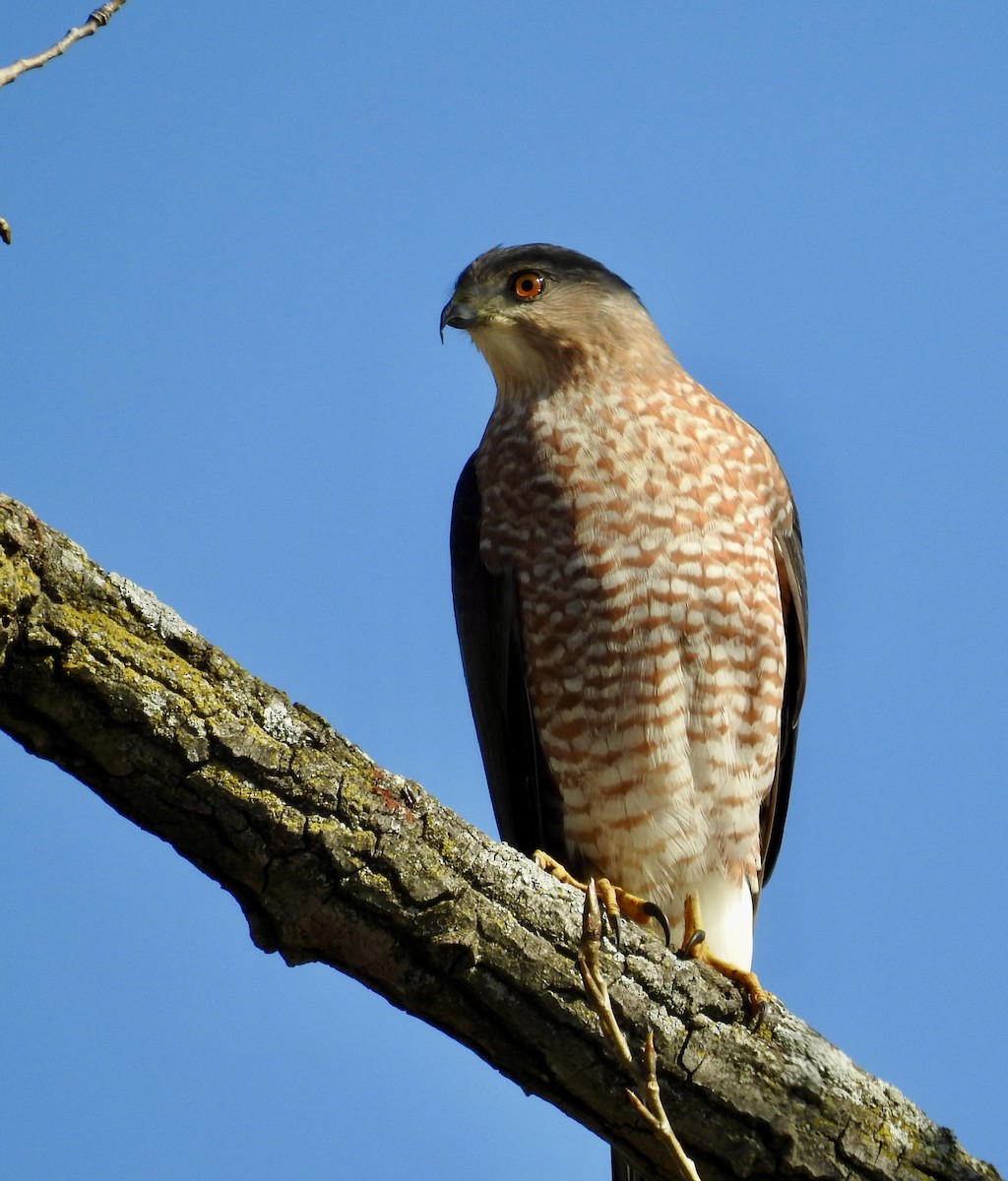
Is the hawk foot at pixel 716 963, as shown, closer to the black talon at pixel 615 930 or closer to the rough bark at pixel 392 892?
the rough bark at pixel 392 892

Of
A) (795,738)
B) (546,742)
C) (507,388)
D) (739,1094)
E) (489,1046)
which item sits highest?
(507,388)

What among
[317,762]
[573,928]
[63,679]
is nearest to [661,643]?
[573,928]

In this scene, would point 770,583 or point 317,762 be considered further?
point 770,583

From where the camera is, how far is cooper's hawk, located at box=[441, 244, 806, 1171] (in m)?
5.05

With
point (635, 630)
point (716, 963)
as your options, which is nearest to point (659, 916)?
point (716, 963)

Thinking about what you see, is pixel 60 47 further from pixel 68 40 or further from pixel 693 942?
pixel 693 942

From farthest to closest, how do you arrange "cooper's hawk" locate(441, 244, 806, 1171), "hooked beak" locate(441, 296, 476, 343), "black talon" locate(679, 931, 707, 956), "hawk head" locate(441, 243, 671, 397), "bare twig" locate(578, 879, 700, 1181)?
"hooked beak" locate(441, 296, 476, 343), "hawk head" locate(441, 243, 671, 397), "cooper's hawk" locate(441, 244, 806, 1171), "black talon" locate(679, 931, 707, 956), "bare twig" locate(578, 879, 700, 1181)

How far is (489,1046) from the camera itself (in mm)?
3375

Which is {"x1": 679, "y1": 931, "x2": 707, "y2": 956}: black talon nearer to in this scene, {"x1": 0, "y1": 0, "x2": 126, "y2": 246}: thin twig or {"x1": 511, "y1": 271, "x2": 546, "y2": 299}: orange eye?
{"x1": 511, "y1": 271, "x2": 546, "y2": 299}: orange eye

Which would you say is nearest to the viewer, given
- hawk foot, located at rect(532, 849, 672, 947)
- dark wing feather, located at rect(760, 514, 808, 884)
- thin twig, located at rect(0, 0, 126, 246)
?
thin twig, located at rect(0, 0, 126, 246)

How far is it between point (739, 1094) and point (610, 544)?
7.06ft

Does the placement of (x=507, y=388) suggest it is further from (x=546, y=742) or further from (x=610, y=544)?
(x=546, y=742)

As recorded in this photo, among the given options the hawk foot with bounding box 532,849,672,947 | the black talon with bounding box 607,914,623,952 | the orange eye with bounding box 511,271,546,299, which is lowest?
the black talon with bounding box 607,914,623,952

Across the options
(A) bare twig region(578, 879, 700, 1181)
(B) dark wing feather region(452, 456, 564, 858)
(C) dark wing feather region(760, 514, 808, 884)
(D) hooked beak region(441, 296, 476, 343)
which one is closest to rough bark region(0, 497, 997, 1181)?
(A) bare twig region(578, 879, 700, 1181)
